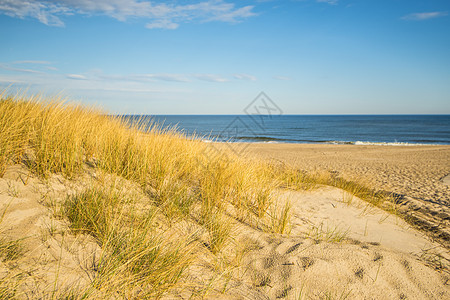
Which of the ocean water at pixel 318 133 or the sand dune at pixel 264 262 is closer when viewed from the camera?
the sand dune at pixel 264 262

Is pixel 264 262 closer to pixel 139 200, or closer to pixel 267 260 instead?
pixel 267 260

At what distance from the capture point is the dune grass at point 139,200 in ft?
6.31

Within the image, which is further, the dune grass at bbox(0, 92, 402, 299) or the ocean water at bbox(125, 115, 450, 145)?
the ocean water at bbox(125, 115, 450, 145)

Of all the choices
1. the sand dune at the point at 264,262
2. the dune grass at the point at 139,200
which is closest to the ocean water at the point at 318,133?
the dune grass at the point at 139,200

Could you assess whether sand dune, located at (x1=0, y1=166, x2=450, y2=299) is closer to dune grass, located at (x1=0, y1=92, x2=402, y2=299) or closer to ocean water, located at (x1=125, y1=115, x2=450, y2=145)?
dune grass, located at (x1=0, y1=92, x2=402, y2=299)

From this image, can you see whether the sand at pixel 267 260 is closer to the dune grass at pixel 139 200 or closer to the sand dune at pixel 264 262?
the sand dune at pixel 264 262

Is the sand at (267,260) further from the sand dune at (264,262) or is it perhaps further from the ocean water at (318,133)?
the ocean water at (318,133)

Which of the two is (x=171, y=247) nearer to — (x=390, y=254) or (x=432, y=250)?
(x=390, y=254)

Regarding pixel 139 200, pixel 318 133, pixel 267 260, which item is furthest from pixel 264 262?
pixel 318 133

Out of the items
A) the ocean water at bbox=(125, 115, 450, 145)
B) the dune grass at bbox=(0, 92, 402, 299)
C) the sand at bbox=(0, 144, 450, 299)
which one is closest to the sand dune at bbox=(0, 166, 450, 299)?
the sand at bbox=(0, 144, 450, 299)

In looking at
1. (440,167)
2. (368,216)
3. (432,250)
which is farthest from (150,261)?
(440,167)

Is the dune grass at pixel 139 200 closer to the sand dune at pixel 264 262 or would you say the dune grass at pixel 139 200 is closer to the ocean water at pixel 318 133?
the sand dune at pixel 264 262

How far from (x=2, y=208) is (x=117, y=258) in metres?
1.41

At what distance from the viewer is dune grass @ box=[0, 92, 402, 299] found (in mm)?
1923
